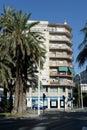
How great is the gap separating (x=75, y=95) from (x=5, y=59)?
8489cm

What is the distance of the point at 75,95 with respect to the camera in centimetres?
13475

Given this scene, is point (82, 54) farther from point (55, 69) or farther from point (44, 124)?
point (55, 69)

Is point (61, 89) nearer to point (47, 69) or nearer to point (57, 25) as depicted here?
point (47, 69)

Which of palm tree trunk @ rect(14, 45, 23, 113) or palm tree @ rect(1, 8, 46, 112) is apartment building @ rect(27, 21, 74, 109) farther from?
palm tree trunk @ rect(14, 45, 23, 113)

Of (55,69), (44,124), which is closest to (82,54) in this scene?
(44,124)

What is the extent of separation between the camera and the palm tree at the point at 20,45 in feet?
166

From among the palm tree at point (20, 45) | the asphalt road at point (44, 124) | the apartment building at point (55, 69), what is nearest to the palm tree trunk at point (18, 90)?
the palm tree at point (20, 45)

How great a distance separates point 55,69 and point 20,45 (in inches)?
2502

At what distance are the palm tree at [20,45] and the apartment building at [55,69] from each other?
55608mm

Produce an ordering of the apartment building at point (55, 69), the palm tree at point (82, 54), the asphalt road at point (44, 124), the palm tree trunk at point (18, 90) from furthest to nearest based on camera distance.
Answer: the apartment building at point (55, 69) → the palm tree trunk at point (18, 90) → the palm tree at point (82, 54) → the asphalt road at point (44, 124)

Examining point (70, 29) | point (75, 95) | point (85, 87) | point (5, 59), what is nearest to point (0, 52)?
point (5, 59)

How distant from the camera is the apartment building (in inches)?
4353

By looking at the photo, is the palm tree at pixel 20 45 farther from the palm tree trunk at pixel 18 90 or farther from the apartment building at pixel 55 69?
the apartment building at pixel 55 69

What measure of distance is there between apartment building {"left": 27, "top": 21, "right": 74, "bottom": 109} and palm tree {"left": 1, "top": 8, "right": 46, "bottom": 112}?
55608mm
